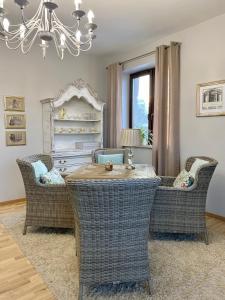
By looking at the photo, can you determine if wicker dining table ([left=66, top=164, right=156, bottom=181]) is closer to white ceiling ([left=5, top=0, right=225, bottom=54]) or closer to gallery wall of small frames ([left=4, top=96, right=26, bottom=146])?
gallery wall of small frames ([left=4, top=96, right=26, bottom=146])

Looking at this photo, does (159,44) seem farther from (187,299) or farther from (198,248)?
(187,299)

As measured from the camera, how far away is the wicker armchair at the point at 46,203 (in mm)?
2752

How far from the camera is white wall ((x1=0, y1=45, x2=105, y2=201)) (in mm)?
3909

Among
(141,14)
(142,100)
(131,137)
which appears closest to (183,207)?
(131,137)

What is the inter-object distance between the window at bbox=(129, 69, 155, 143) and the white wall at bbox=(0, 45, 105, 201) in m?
1.18

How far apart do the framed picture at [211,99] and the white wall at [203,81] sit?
0.07 m

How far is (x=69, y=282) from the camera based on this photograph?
1958 millimetres

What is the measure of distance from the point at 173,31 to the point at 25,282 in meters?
3.66

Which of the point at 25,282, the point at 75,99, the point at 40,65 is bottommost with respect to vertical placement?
the point at 25,282

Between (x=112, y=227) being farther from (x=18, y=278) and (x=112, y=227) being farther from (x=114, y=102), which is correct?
(x=114, y=102)

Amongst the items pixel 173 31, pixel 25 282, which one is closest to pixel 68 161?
pixel 25 282

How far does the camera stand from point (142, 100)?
470 centimetres

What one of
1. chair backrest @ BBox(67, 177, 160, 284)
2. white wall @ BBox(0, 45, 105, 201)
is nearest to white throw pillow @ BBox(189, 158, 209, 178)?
chair backrest @ BBox(67, 177, 160, 284)

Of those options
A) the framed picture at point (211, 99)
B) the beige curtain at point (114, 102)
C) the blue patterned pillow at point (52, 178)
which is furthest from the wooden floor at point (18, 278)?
the framed picture at point (211, 99)
